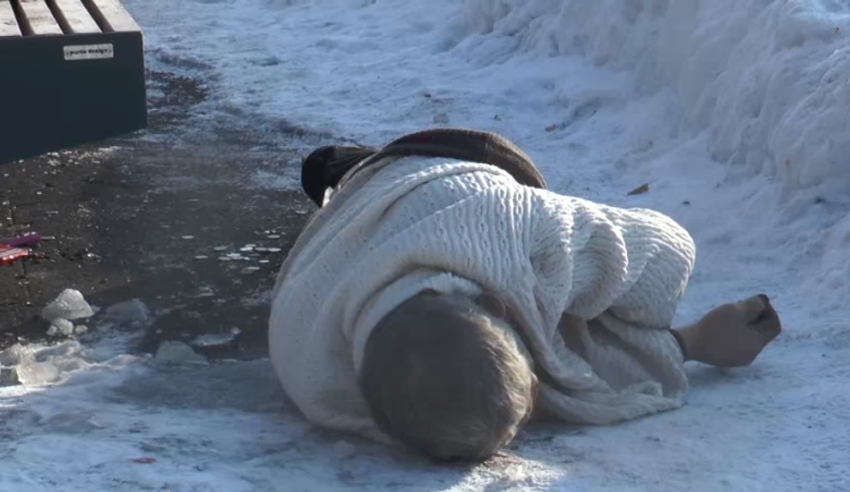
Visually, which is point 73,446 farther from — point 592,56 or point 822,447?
point 592,56

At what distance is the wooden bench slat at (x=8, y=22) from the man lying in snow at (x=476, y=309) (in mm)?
1553

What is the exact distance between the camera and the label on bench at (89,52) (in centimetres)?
492

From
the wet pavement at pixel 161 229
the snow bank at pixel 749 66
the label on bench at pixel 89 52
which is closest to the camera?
the label on bench at pixel 89 52

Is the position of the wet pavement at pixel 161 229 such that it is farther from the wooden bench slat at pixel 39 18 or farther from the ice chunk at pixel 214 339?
the wooden bench slat at pixel 39 18

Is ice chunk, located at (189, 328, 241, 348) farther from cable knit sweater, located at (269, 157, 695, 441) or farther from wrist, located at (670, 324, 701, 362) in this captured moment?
wrist, located at (670, 324, 701, 362)

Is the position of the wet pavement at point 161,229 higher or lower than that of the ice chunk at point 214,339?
lower

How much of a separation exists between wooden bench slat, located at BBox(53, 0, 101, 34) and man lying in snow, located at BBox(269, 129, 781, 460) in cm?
151

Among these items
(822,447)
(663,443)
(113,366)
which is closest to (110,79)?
(113,366)

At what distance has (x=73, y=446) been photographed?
3412mm

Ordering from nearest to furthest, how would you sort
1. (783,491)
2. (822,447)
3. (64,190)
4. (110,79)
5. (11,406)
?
(783,491), (822,447), (11,406), (110,79), (64,190)

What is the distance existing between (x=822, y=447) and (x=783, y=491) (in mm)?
294

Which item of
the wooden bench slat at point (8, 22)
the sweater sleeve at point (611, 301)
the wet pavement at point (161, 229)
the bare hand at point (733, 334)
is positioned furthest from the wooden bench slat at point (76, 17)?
the bare hand at point (733, 334)

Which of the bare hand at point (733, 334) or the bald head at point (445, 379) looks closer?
the bald head at point (445, 379)

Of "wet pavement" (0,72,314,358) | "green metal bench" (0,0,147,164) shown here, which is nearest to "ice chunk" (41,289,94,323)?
"wet pavement" (0,72,314,358)
